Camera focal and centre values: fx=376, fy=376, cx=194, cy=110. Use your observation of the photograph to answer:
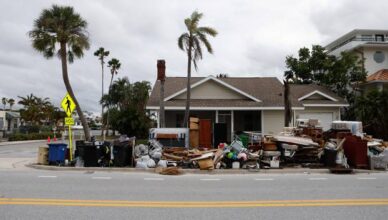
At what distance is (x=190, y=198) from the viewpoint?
8.60m

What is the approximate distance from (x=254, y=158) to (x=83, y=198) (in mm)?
8358

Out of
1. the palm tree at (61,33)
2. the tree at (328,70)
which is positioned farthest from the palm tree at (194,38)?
the tree at (328,70)

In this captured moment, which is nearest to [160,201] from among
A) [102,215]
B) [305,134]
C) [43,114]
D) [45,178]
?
[102,215]

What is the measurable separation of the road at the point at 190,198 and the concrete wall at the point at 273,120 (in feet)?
47.5

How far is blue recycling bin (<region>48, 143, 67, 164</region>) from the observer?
1579cm

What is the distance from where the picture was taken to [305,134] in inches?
756

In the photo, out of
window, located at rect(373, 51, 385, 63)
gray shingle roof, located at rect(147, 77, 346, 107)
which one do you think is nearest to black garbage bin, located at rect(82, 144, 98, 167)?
gray shingle roof, located at rect(147, 77, 346, 107)

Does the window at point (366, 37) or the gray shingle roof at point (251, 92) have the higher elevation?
the window at point (366, 37)

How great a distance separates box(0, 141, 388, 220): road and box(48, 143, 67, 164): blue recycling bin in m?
3.54

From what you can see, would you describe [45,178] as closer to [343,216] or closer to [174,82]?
[343,216]

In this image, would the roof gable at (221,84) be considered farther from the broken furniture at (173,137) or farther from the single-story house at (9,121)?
the single-story house at (9,121)

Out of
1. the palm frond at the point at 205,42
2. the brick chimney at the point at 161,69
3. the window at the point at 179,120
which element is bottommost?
the window at the point at 179,120

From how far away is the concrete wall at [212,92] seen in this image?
1095 inches

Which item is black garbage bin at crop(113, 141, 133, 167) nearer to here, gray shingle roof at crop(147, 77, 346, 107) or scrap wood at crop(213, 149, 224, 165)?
scrap wood at crop(213, 149, 224, 165)
